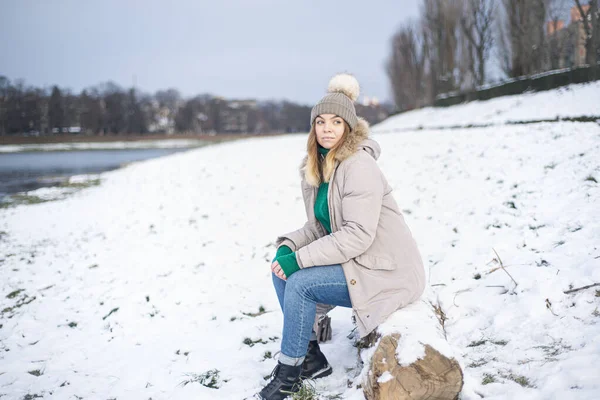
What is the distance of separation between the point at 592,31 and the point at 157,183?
17.0 meters

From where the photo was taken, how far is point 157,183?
47.6 ft

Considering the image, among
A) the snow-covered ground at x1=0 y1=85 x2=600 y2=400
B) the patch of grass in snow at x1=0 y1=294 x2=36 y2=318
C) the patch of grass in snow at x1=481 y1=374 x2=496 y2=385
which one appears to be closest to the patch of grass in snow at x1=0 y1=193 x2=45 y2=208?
the snow-covered ground at x1=0 y1=85 x2=600 y2=400

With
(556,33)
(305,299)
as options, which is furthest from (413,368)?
(556,33)

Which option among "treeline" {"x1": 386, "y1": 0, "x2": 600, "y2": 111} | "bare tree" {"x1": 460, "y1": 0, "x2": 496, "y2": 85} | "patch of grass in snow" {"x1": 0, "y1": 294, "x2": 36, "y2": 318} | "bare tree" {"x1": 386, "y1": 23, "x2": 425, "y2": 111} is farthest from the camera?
"bare tree" {"x1": 386, "y1": 23, "x2": 425, "y2": 111}

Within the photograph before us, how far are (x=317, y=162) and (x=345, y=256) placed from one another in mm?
803

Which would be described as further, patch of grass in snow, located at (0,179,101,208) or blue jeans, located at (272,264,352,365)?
patch of grass in snow, located at (0,179,101,208)

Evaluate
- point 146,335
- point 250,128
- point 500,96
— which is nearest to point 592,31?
point 500,96

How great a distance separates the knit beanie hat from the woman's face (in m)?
0.06

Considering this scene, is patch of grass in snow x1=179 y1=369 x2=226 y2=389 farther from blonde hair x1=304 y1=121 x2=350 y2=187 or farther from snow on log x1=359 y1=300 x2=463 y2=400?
blonde hair x1=304 y1=121 x2=350 y2=187

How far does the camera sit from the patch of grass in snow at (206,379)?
10.3 feet

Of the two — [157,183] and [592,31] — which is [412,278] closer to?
[157,183]

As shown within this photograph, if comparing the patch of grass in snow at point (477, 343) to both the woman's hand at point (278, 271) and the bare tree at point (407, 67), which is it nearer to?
the woman's hand at point (278, 271)

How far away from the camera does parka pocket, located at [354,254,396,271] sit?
2611mm

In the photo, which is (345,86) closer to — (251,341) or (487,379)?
(487,379)
